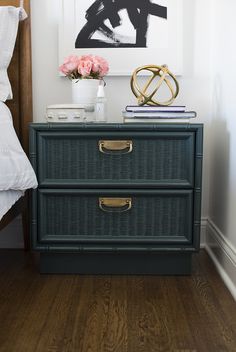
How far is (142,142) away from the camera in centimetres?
173

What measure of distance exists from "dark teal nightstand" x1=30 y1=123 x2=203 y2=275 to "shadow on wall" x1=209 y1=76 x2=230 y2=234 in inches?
8.3

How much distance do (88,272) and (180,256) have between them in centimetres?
39

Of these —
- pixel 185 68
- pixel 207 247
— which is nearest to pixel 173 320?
pixel 207 247

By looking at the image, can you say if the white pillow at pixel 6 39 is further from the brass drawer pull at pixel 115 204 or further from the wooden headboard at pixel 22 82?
the brass drawer pull at pixel 115 204

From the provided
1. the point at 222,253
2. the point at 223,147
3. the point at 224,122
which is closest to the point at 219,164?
the point at 223,147

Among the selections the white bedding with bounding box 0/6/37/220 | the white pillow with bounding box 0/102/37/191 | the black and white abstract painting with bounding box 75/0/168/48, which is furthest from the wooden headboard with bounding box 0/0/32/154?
the white pillow with bounding box 0/102/37/191

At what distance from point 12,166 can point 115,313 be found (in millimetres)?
593

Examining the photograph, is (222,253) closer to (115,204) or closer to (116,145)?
(115,204)

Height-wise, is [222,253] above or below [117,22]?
below

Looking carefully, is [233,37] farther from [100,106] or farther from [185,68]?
[100,106]

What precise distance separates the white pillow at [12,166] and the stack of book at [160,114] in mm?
488

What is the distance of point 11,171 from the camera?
4.80ft

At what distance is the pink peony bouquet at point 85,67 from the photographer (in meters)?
1.92

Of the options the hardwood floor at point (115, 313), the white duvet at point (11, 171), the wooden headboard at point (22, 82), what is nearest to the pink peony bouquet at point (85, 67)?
the wooden headboard at point (22, 82)
